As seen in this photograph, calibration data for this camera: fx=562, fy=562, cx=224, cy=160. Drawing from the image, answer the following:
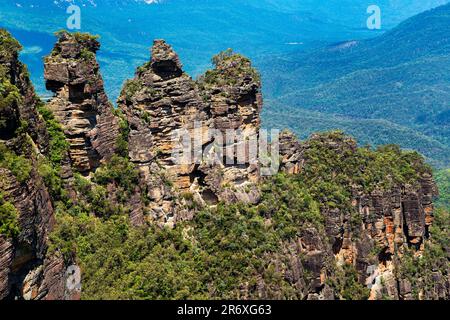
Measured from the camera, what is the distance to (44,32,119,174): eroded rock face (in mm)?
31375

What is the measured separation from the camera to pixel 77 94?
104ft

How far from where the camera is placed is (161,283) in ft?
96.0

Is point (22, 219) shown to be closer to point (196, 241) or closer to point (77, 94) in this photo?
point (77, 94)

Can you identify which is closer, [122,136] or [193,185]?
[122,136]

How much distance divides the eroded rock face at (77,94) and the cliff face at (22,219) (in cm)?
549

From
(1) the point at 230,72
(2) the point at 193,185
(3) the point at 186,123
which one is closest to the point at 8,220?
(3) the point at 186,123

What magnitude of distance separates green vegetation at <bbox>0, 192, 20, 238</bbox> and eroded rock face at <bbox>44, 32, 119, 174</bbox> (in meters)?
12.3

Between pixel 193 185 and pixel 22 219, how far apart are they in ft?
62.0

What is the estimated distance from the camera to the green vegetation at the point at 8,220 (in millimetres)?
19328

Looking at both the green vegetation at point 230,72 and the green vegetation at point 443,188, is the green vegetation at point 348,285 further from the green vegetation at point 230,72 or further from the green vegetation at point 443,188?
the green vegetation at point 443,188

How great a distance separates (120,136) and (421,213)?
99.0 feet

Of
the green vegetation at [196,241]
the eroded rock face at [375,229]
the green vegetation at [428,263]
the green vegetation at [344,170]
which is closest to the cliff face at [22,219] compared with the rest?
the green vegetation at [196,241]

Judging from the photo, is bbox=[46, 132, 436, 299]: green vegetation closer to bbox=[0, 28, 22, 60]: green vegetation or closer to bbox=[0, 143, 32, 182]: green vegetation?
bbox=[0, 143, 32, 182]: green vegetation

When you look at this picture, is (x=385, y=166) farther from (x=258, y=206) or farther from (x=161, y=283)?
(x=161, y=283)
